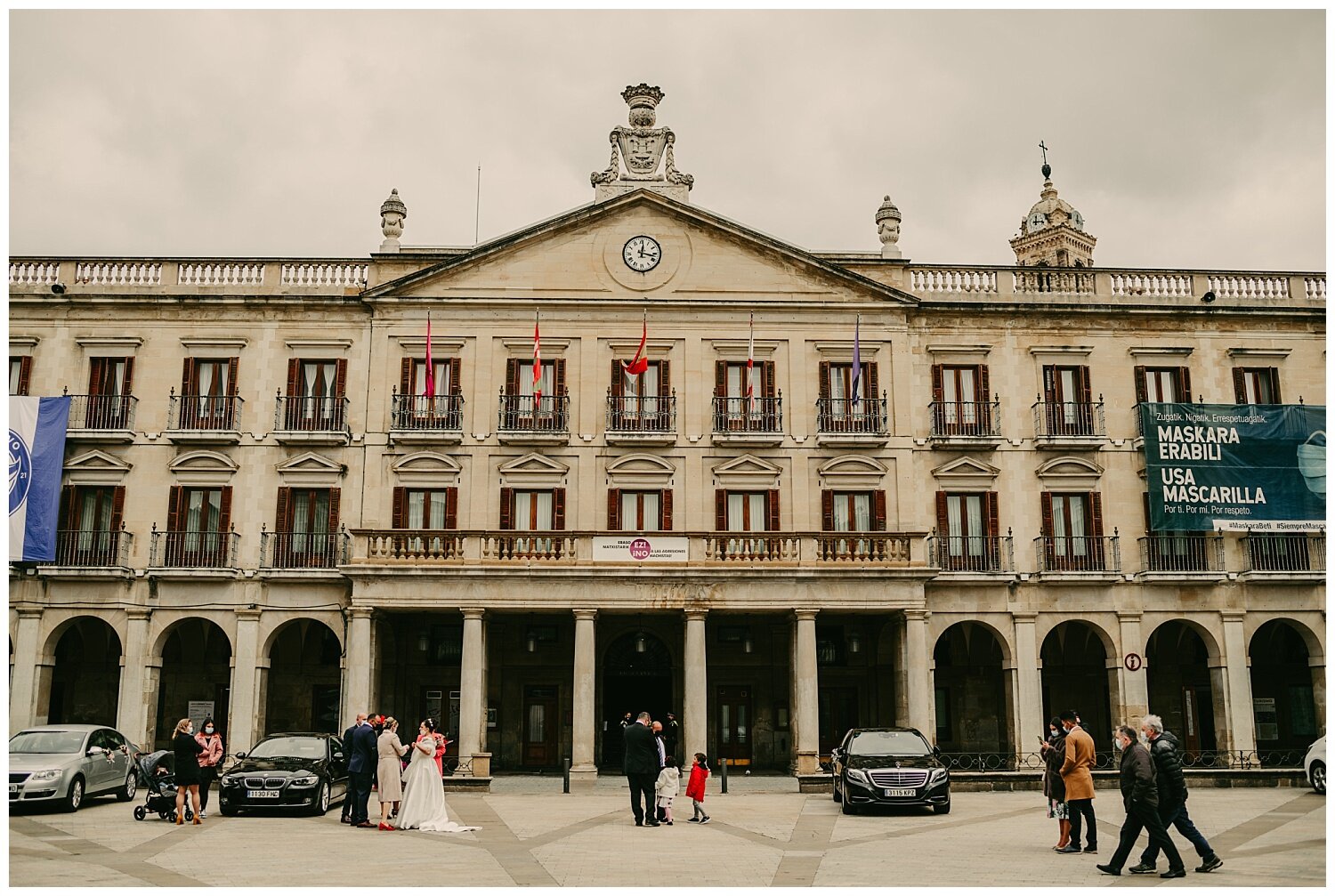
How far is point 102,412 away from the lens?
35.2 m

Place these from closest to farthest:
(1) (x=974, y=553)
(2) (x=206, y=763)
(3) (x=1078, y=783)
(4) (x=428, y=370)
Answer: (3) (x=1078, y=783) < (2) (x=206, y=763) < (4) (x=428, y=370) < (1) (x=974, y=553)

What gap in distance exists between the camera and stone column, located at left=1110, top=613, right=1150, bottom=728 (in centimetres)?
3416

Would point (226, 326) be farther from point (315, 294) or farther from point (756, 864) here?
point (756, 864)

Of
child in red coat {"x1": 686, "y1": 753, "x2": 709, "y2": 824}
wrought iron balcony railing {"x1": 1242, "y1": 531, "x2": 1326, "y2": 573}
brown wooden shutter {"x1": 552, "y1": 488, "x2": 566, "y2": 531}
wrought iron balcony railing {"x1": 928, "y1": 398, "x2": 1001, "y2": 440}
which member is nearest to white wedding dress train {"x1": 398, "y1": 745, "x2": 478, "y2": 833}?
child in red coat {"x1": 686, "y1": 753, "x2": 709, "y2": 824}

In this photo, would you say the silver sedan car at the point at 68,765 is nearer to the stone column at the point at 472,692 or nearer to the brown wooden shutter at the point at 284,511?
the stone column at the point at 472,692

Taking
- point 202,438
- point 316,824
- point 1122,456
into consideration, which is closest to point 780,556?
point 1122,456

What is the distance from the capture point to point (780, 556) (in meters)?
32.9

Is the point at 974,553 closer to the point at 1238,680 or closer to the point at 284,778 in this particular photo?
the point at 1238,680

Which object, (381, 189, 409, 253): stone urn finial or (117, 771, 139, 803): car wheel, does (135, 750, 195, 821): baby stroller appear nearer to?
(117, 771, 139, 803): car wheel

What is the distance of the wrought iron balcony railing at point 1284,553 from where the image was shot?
115ft

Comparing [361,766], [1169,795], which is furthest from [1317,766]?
[361,766]

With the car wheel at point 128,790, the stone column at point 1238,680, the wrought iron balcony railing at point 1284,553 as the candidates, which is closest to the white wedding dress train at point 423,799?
the car wheel at point 128,790

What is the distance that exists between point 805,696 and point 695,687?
2.98 metres

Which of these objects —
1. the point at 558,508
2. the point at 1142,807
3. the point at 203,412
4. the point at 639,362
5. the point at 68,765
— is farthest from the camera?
the point at 203,412
